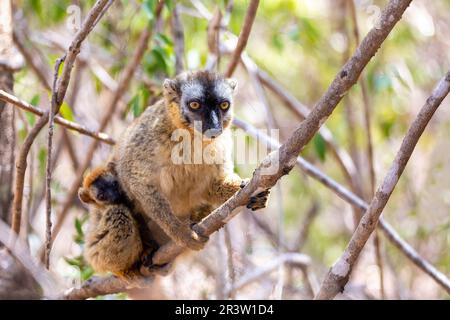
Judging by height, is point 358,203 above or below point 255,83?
below

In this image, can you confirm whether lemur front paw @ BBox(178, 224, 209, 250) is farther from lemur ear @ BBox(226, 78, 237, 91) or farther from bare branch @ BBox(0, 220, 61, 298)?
lemur ear @ BBox(226, 78, 237, 91)

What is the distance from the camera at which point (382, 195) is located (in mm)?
4340

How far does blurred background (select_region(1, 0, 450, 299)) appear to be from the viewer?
7551 mm

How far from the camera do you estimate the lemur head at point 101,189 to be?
19.0ft

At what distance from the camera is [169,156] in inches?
225

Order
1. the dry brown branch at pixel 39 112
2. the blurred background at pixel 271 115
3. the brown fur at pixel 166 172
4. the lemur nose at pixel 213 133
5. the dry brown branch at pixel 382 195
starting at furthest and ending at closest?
the blurred background at pixel 271 115
the brown fur at pixel 166 172
the lemur nose at pixel 213 133
the dry brown branch at pixel 39 112
the dry brown branch at pixel 382 195

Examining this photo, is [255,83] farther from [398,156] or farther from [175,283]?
[398,156]

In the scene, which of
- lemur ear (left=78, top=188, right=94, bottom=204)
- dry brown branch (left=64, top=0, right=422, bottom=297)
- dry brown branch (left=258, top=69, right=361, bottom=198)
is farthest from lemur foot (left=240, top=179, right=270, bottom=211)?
dry brown branch (left=258, top=69, right=361, bottom=198)

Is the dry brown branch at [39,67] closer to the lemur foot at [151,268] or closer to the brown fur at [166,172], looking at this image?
the brown fur at [166,172]

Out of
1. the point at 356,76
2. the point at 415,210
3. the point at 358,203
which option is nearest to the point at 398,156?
the point at 356,76

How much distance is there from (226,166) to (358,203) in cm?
178

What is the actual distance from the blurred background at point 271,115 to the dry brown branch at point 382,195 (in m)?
1.87

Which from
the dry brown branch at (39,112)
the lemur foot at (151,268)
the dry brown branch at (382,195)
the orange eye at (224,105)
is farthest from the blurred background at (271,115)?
the dry brown branch at (382,195)

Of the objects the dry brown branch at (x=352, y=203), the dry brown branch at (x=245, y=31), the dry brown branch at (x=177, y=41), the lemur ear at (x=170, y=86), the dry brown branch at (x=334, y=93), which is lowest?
the dry brown branch at (x=352, y=203)
